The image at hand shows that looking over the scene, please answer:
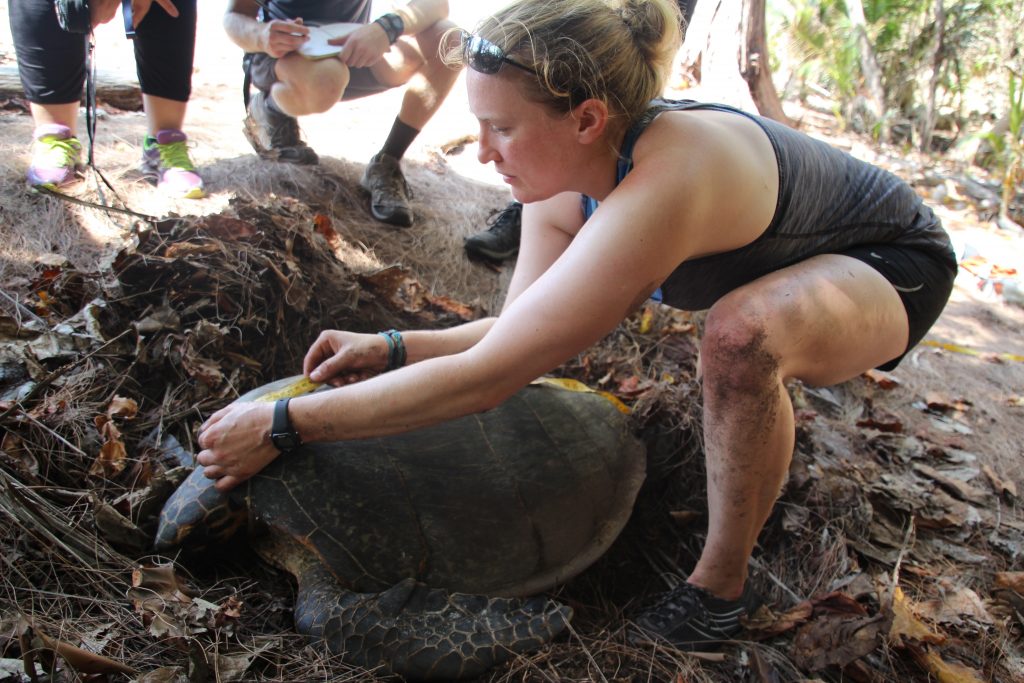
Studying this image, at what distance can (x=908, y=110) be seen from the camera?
28.0 feet

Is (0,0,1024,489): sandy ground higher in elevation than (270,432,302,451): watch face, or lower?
lower

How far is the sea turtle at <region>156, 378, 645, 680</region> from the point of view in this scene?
1.42 meters

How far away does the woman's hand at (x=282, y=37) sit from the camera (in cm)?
270

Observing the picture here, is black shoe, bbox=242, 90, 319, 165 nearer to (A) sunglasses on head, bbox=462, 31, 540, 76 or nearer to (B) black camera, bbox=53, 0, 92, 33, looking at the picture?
(B) black camera, bbox=53, 0, 92, 33

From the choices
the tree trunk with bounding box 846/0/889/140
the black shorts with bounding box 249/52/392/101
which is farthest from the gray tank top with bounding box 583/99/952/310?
the tree trunk with bounding box 846/0/889/140

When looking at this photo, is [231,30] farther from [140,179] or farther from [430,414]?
[430,414]

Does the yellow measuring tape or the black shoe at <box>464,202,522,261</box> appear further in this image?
the yellow measuring tape

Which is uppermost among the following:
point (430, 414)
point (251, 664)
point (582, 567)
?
point (430, 414)

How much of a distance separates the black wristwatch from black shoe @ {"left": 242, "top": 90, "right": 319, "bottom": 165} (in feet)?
6.54

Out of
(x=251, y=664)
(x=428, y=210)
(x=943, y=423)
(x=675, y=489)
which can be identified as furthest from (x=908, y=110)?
(x=251, y=664)

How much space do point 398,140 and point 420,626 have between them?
2.28 metres

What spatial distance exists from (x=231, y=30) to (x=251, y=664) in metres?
2.65

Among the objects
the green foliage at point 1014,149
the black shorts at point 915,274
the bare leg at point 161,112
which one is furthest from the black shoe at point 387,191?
the green foliage at point 1014,149

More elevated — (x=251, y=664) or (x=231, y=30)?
(x=231, y=30)
